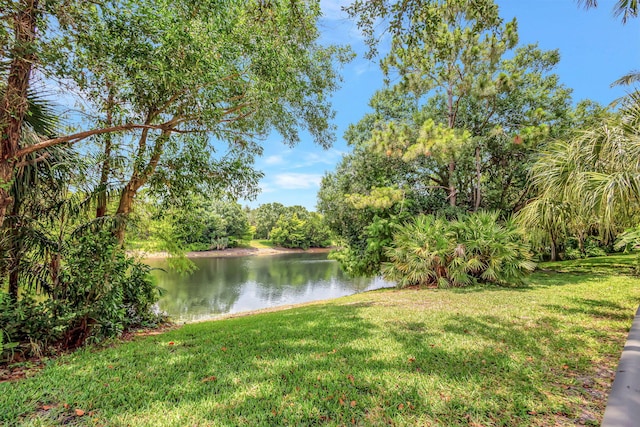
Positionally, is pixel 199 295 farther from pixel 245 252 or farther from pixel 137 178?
pixel 245 252

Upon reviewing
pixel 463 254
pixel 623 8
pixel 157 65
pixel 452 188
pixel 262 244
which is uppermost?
pixel 623 8

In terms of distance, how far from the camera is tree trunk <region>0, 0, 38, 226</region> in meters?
2.90

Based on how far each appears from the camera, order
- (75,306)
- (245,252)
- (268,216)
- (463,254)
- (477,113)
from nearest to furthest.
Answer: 1. (75,306)
2. (463,254)
3. (477,113)
4. (245,252)
5. (268,216)

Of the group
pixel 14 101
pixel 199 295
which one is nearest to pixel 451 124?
pixel 14 101

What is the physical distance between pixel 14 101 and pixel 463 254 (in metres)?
9.11

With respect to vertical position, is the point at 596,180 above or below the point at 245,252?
above

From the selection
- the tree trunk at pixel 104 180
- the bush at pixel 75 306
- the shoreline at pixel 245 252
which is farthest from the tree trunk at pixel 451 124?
the shoreline at pixel 245 252

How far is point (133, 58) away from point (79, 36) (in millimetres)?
484

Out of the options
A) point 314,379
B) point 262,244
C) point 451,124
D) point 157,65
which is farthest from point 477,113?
point 262,244

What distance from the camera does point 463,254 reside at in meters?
8.08

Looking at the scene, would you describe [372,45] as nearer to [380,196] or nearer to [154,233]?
[380,196]

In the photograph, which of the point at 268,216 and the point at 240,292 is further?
the point at 268,216

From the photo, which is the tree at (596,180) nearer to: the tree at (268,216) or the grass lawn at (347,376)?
the grass lawn at (347,376)

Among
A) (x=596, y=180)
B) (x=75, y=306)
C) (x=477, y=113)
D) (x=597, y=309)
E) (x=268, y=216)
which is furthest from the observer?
(x=268, y=216)
